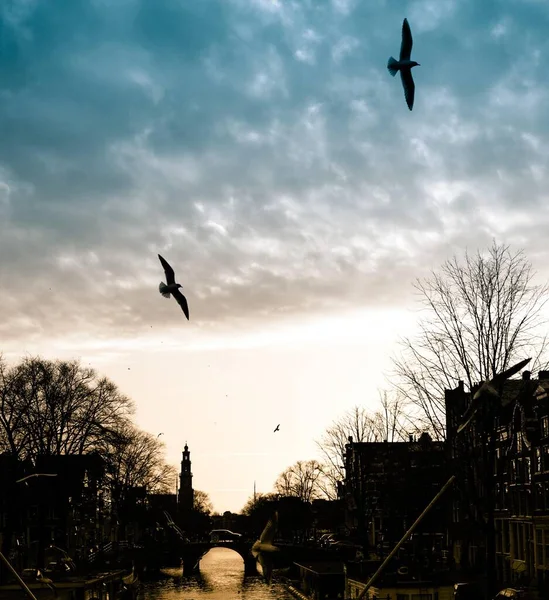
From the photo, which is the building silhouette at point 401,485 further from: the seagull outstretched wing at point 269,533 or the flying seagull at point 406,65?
the flying seagull at point 406,65

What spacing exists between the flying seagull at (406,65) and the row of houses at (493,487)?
25160 mm

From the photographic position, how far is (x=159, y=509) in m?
200

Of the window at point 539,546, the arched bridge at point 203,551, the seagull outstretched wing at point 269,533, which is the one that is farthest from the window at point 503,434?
the arched bridge at point 203,551

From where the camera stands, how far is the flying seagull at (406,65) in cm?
2383

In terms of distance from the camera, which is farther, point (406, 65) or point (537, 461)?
point (537, 461)

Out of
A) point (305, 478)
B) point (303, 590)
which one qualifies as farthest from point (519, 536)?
point (305, 478)

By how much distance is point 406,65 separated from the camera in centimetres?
2423

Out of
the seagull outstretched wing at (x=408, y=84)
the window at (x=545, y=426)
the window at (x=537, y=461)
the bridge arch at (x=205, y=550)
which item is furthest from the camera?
the bridge arch at (x=205, y=550)

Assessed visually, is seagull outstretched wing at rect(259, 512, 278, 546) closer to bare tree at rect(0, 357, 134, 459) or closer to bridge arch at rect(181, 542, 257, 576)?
bare tree at rect(0, 357, 134, 459)

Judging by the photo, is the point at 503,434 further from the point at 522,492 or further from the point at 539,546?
the point at 539,546

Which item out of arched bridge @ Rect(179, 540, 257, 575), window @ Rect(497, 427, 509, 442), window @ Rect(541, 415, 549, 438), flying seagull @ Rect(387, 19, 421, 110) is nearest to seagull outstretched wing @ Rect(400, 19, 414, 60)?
flying seagull @ Rect(387, 19, 421, 110)

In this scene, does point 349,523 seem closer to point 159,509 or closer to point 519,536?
point 159,509

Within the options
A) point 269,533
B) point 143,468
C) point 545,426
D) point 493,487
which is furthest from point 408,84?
point 143,468

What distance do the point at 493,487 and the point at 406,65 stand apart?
1233 inches
